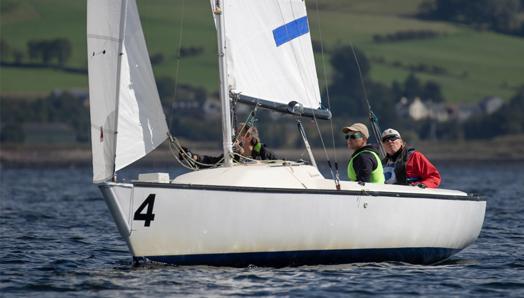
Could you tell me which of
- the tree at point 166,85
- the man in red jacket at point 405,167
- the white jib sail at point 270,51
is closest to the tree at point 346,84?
the tree at point 166,85

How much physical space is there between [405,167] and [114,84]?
14.8ft

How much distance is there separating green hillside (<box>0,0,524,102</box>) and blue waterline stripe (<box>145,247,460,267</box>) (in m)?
110

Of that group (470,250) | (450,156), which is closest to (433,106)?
(450,156)

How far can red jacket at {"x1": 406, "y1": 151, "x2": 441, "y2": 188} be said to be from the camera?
18109mm

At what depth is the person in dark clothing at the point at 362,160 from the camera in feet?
57.1

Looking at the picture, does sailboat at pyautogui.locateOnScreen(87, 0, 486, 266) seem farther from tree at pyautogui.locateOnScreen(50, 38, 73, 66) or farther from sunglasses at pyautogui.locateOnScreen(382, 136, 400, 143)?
tree at pyautogui.locateOnScreen(50, 38, 73, 66)

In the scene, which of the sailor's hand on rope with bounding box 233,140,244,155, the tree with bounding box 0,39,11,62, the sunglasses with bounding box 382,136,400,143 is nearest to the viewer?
the sailor's hand on rope with bounding box 233,140,244,155

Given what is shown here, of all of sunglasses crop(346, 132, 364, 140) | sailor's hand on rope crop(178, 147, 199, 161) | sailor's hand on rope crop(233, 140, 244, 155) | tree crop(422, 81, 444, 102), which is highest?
tree crop(422, 81, 444, 102)

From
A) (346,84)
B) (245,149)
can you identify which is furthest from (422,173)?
(346,84)

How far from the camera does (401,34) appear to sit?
148375 mm

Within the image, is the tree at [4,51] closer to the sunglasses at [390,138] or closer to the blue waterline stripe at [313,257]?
the sunglasses at [390,138]

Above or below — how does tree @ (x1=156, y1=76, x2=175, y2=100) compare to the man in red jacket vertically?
above

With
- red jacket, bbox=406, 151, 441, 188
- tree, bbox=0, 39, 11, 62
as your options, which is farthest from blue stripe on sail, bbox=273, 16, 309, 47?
tree, bbox=0, 39, 11, 62

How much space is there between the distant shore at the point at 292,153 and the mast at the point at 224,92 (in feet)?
317
